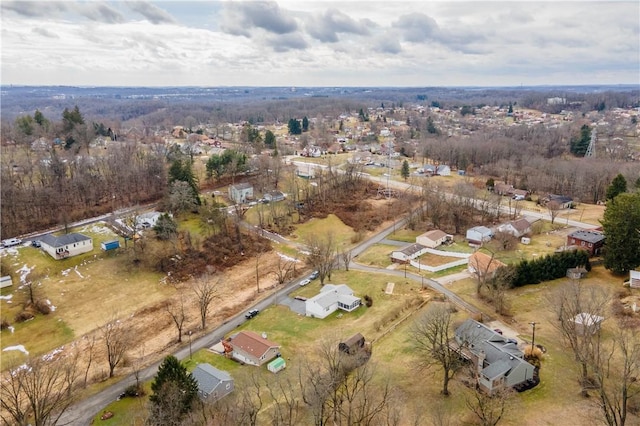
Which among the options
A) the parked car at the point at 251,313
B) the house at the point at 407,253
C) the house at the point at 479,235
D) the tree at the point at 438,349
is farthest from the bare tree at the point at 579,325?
the parked car at the point at 251,313

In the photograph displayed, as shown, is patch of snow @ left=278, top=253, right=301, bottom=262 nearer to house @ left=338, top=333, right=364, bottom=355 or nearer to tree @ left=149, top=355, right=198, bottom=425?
house @ left=338, top=333, right=364, bottom=355

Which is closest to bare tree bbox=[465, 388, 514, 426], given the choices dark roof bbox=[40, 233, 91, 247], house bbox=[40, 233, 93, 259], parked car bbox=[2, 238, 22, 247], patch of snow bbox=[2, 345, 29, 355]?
patch of snow bbox=[2, 345, 29, 355]

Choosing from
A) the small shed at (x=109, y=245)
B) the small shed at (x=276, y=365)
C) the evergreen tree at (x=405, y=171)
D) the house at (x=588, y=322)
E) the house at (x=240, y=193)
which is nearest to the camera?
the house at (x=588, y=322)

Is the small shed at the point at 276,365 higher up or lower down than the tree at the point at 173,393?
lower down

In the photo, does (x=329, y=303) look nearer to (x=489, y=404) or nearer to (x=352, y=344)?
(x=352, y=344)

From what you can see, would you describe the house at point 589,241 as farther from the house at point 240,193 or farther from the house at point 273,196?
the house at point 240,193

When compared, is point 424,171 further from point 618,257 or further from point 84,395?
point 84,395

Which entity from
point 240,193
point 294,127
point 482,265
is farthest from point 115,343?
point 294,127
